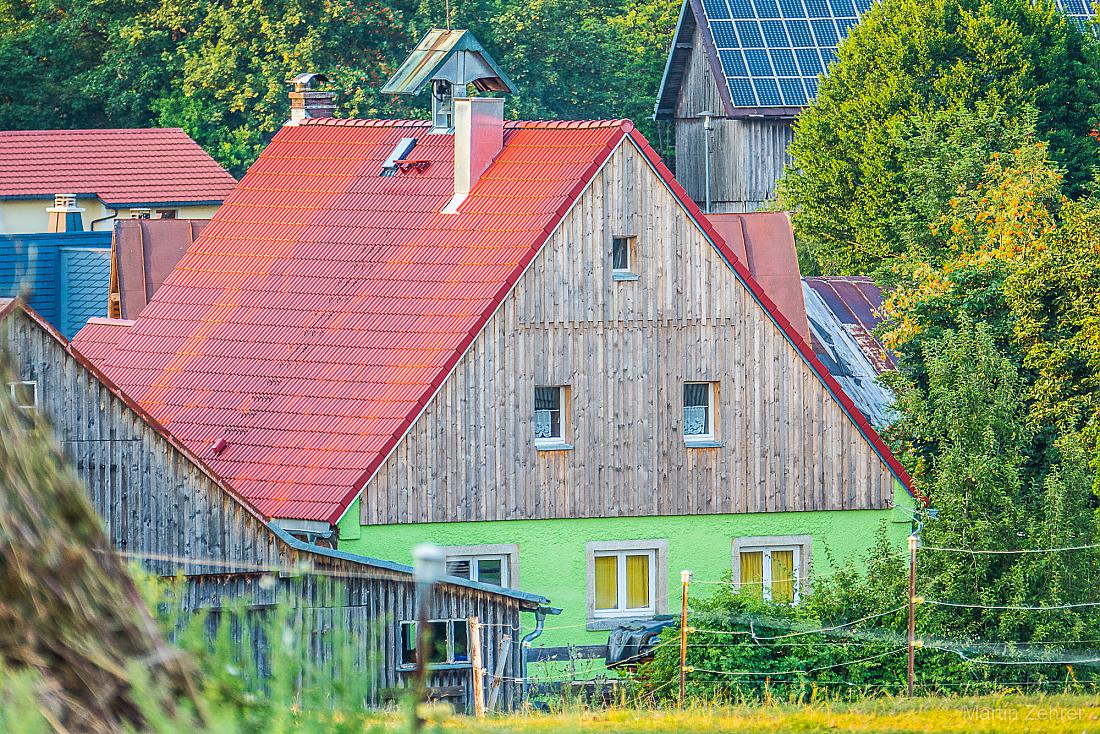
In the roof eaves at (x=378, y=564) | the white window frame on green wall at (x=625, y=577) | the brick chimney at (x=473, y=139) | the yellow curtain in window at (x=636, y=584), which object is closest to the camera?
the roof eaves at (x=378, y=564)

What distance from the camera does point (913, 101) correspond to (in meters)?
37.5

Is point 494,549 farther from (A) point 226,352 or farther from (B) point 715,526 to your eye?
(A) point 226,352

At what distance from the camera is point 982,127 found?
116ft

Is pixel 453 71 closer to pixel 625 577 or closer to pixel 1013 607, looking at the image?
pixel 625 577

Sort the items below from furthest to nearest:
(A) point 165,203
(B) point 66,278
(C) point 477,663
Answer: (A) point 165,203, (B) point 66,278, (C) point 477,663

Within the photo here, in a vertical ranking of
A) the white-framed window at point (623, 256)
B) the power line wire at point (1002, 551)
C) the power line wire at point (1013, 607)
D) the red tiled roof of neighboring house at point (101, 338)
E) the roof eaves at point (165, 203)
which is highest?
the roof eaves at point (165, 203)

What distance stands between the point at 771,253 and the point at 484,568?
817 cm

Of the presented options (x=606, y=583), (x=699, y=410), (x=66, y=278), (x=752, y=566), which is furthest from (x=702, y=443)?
(x=66, y=278)

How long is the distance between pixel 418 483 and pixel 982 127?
735 inches

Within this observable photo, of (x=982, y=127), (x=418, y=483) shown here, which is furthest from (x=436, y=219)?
(x=982, y=127)

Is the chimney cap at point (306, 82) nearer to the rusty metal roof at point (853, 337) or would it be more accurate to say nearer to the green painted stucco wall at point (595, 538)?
the rusty metal roof at point (853, 337)

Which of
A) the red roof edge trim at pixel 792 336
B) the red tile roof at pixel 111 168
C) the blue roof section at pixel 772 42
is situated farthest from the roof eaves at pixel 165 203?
the red roof edge trim at pixel 792 336

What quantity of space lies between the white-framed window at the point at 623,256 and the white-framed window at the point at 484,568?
11.5 feet

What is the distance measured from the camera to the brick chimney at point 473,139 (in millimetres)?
22844
